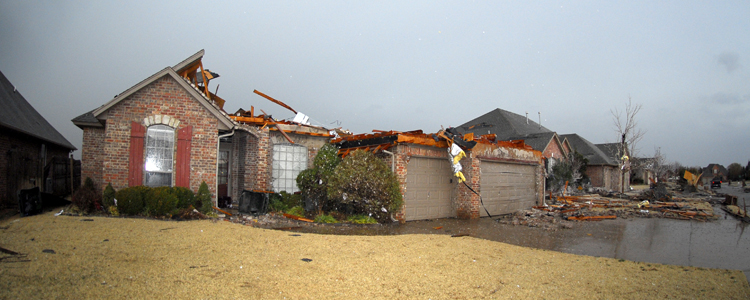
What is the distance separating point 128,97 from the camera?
10961 mm

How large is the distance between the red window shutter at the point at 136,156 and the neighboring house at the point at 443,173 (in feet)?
19.3

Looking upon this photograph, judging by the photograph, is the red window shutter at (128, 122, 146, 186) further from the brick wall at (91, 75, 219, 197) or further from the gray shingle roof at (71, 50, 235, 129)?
the gray shingle roof at (71, 50, 235, 129)

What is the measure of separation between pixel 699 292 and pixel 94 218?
11.6 m

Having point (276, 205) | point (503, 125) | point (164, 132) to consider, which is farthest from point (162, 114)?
point (503, 125)

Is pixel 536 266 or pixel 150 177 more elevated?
pixel 150 177

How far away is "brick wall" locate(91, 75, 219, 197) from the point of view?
1078 cm

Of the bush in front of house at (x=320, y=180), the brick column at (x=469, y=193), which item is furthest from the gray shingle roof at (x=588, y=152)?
→ the bush in front of house at (x=320, y=180)

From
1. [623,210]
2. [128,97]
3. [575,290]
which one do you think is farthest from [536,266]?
[623,210]

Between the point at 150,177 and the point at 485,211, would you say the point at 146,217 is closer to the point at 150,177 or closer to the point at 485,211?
the point at 150,177

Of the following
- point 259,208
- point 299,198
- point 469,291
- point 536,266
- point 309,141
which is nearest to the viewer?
point 469,291

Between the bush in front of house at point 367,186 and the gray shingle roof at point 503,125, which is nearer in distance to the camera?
the bush in front of house at point 367,186

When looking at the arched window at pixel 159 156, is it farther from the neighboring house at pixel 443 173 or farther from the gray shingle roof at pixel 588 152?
the gray shingle roof at pixel 588 152

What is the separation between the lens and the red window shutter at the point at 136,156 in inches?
430

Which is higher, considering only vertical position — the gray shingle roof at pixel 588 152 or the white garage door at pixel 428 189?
the gray shingle roof at pixel 588 152
